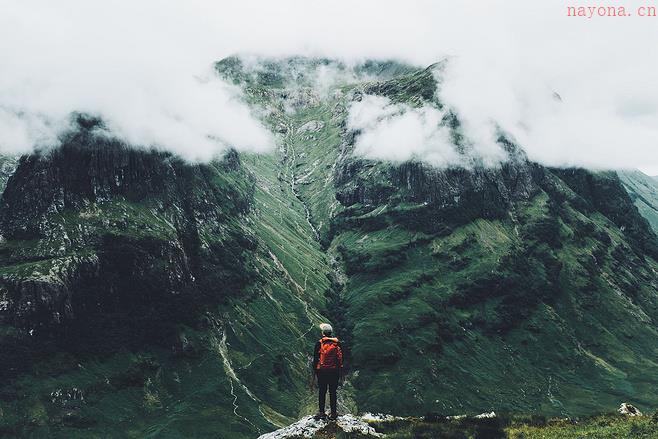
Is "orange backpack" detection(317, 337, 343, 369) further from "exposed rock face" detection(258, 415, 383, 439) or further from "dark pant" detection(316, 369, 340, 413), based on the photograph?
"exposed rock face" detection(258, 415, 383, 439)

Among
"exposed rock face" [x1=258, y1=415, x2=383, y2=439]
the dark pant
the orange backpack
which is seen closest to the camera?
"exposed rock face" [x1=258, y1=415, x2=383, y2=439]

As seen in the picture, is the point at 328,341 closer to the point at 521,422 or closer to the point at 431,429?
the point at 431,429

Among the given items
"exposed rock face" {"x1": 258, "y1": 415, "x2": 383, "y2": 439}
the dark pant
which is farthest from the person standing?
"exposed rock face" {"x1": 258, "y1": 415, "x2": 383, "y2": 439}

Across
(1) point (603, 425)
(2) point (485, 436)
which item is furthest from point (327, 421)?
(1) point (603, 425)

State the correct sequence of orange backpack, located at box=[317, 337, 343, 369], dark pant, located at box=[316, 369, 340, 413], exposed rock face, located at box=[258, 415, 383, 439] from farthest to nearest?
1. dark pant, located at box=[316, 369, 340, 413]
2. orange backpack, located at box=[317, 337, 343, 369]
3. exposed rock face, located at box=[258, 415, 383, 439]

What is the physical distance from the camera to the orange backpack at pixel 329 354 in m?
44.1

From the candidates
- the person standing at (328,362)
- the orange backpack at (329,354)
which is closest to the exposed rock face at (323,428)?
the person standing at (328,362)

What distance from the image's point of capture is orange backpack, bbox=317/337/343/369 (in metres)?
44.1

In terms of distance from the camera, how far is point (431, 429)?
139 ft

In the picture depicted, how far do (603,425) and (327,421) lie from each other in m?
23.9

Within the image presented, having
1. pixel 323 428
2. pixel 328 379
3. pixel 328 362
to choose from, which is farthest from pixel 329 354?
pixel 323 428

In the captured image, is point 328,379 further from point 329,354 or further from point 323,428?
point 323,428

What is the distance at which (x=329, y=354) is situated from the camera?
44.0 m

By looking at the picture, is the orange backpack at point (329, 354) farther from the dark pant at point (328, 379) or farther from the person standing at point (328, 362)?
the dark pant at point (328, 379)
